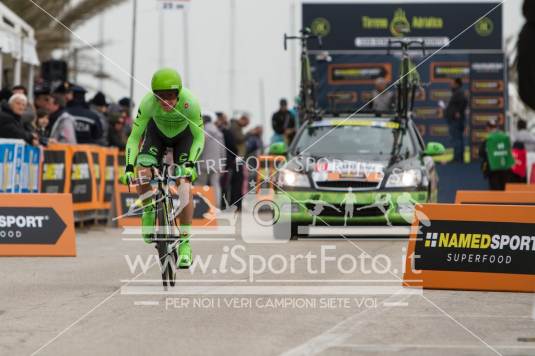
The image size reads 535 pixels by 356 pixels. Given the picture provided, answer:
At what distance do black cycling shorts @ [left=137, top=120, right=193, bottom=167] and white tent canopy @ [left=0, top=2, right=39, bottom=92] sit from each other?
27.0 feet

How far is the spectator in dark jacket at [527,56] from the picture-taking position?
20.8ft

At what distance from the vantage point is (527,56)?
21.1ft

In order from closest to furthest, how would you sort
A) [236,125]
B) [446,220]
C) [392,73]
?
[446,220], [392,73], [236,125]

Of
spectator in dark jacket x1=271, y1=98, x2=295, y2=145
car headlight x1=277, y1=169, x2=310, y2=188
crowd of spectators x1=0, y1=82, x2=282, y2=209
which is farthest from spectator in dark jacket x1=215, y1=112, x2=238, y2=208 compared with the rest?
car headlight x1=277, y1=169, x2=310, y2=188

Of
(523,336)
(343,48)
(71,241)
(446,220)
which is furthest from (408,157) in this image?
(343,48)

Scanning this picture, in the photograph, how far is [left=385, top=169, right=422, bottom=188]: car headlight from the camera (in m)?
15.9

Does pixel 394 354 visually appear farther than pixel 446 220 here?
No

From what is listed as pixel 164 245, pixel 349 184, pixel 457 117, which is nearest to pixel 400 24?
pixel 457 117

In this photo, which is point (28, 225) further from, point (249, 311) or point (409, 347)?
point (409, 347)

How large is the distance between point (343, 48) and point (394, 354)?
2033cm

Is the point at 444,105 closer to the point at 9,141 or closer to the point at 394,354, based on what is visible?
the point at 9,141

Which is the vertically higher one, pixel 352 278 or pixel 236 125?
pixel 236 125

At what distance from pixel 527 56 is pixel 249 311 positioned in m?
3.27

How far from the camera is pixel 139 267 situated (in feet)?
42.2
